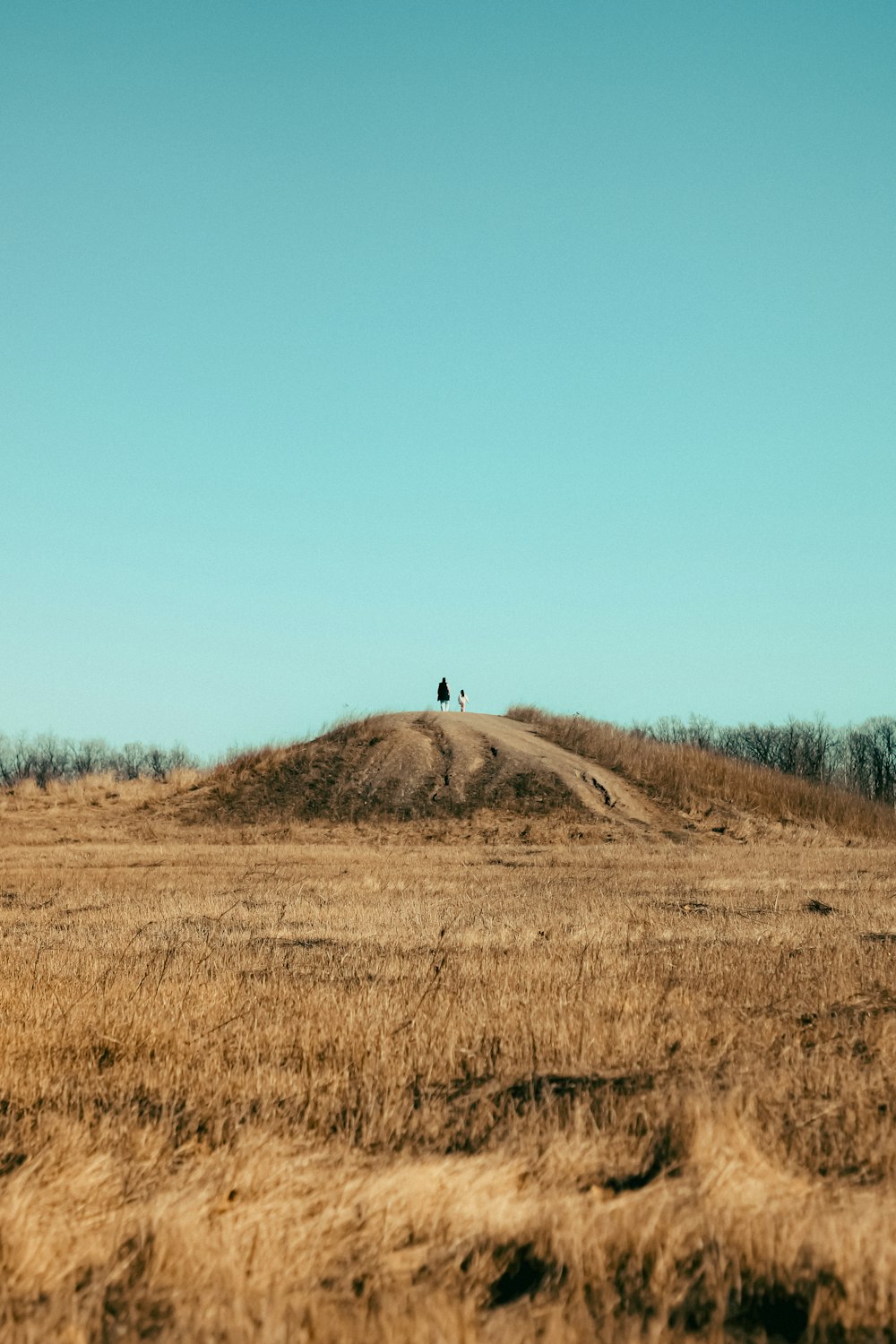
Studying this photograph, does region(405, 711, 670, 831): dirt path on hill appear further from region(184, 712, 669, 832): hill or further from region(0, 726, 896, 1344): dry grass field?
region(0, 726, 896, 1344): dry grass field

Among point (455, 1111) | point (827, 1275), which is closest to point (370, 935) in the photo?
point (455, 1111)

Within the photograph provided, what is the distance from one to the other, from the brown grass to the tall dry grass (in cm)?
2558

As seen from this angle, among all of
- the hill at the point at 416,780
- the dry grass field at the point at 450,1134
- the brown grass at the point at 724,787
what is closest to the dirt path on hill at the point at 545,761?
the hill at the point at 416,780

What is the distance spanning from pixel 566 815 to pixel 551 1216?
30.0 m

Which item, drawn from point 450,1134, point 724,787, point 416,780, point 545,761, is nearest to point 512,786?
point 545,761

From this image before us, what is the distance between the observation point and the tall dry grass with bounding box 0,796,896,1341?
3.42 m

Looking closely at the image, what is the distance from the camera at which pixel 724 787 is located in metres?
38.3

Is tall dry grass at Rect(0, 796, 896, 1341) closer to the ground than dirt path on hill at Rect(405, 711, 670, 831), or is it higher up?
closer to the ground

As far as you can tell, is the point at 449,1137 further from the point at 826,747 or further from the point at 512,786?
the point at 826,747

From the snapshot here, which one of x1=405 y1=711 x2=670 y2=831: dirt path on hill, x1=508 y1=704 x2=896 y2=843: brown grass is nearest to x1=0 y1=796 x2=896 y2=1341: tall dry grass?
x1=405 y1=711 x2=670 y2=831: dirt path on hill

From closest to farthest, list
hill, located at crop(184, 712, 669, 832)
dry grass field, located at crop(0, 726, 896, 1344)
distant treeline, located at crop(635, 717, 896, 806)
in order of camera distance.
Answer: dry grass field, located at crop(0, 726, 896, 1344), hill, located at crop(184, 712, 669, 832), distant treeline, located at crop(635, 717, 896, 806)

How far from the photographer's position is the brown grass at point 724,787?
36281 mm

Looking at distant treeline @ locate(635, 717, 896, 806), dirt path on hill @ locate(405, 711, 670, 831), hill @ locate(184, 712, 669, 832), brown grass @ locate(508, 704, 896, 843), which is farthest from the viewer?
distant treeline @ locate(635, 717, 896, 806)

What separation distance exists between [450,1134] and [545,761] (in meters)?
33.0
